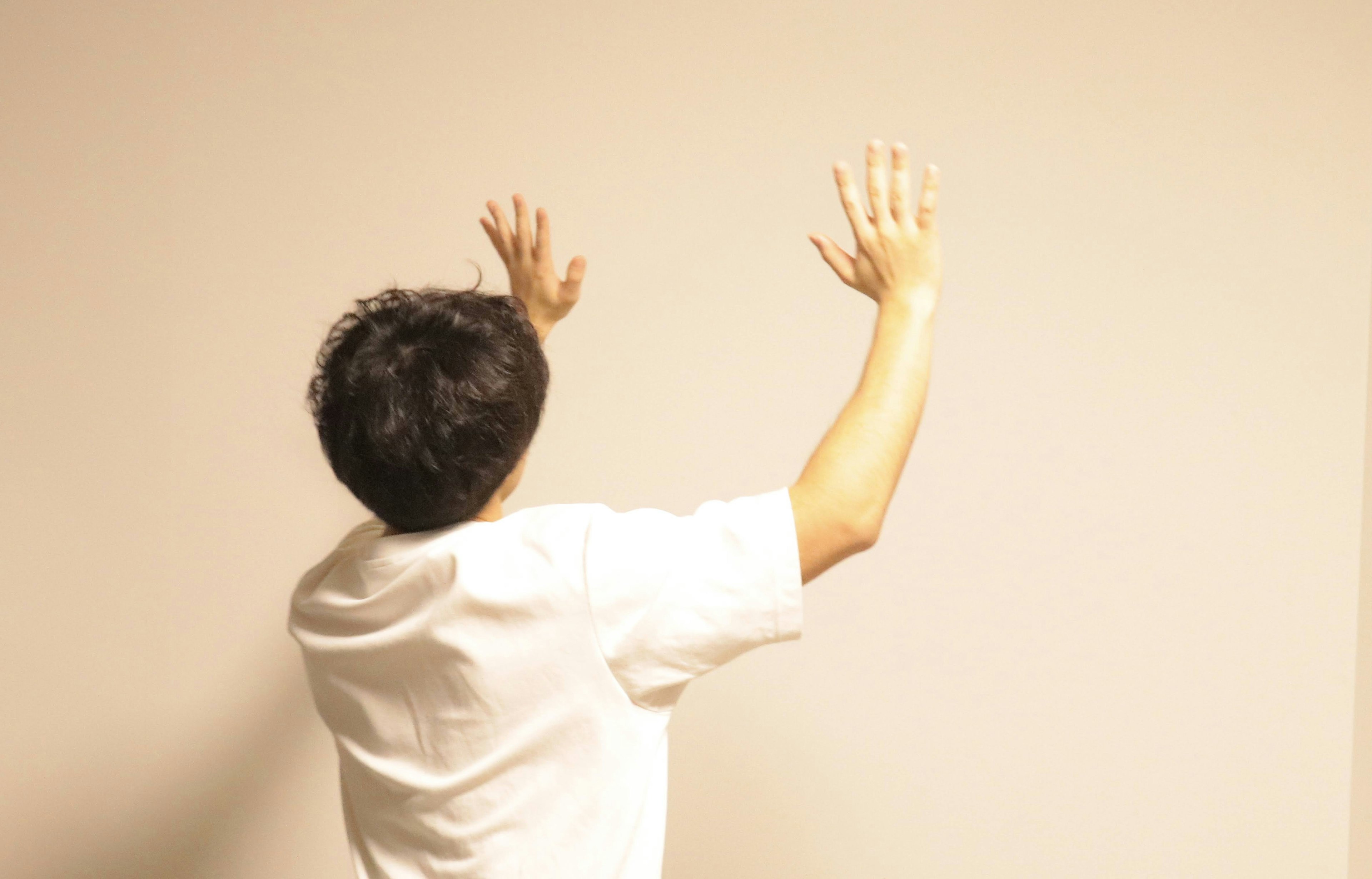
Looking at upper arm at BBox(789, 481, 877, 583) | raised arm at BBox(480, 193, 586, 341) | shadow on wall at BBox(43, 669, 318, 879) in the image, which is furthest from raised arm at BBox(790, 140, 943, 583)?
shadow on wall at BBox(43, 669, 318, 879)

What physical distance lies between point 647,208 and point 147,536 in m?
0.80

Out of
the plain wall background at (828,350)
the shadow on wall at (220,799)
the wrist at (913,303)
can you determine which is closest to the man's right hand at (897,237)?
the wrist at (913,303)

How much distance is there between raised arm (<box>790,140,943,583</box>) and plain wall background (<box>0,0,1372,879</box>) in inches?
21.1

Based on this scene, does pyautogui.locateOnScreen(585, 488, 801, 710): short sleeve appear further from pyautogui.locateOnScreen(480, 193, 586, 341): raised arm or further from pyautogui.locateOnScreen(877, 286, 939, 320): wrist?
pyautogui.locateOnScreen(480, 193, 586, 341): raised arm

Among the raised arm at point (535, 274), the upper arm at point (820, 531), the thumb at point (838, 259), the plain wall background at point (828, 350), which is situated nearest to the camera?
the upper arm at point (820, 531)

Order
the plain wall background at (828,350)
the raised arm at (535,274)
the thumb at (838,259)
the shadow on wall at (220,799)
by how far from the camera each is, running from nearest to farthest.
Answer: the thumb at (838,259)
the raised arm at (535,274)
the plain wall background at (828,350)
the shadow on wall at (220,799)

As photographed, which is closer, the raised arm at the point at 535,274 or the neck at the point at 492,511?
the neck at the point at 492,511

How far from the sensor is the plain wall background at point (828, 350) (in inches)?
50.5

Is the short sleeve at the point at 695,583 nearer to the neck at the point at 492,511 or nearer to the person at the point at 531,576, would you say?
the person at the point at 531,576

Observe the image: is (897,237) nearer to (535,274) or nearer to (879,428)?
(879,428)

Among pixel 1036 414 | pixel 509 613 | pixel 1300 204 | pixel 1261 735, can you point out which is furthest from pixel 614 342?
pixel 1261 735

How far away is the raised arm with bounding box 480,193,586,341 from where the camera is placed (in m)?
1.04

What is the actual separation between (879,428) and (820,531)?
8 centimetres

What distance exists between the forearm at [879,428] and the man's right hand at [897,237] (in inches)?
0.5
